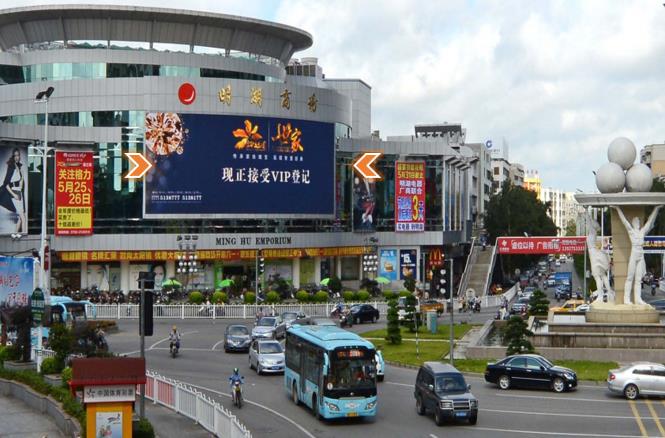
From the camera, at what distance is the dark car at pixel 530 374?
3516 cm

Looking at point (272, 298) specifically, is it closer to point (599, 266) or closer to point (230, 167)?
point (230, 167)

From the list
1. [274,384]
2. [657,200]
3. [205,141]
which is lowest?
[274,384]

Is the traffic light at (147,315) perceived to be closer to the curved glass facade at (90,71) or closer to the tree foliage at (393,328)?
the tree foliage at (393,328)

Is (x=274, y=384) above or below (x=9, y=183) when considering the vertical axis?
below

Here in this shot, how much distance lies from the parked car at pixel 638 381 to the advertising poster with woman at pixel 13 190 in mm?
48561

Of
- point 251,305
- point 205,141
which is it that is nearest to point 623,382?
point 251,305

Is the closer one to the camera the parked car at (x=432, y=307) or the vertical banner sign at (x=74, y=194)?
the parked car at (x=432, y=307)

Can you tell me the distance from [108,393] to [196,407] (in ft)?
18.1

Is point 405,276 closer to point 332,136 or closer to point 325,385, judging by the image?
point 332,136

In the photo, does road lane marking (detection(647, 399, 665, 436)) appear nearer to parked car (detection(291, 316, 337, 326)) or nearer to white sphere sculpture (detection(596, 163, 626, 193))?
white sphere sculpture (detection(596, 163, 626, 193))

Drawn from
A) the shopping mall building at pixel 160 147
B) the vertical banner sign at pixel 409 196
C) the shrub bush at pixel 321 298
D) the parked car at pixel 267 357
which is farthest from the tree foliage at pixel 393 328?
the vertical banner sign at pixel 409 196

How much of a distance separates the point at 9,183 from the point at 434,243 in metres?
39.8

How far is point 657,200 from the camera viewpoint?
46.4 meters

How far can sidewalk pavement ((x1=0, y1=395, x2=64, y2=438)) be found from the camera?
29141 mm
